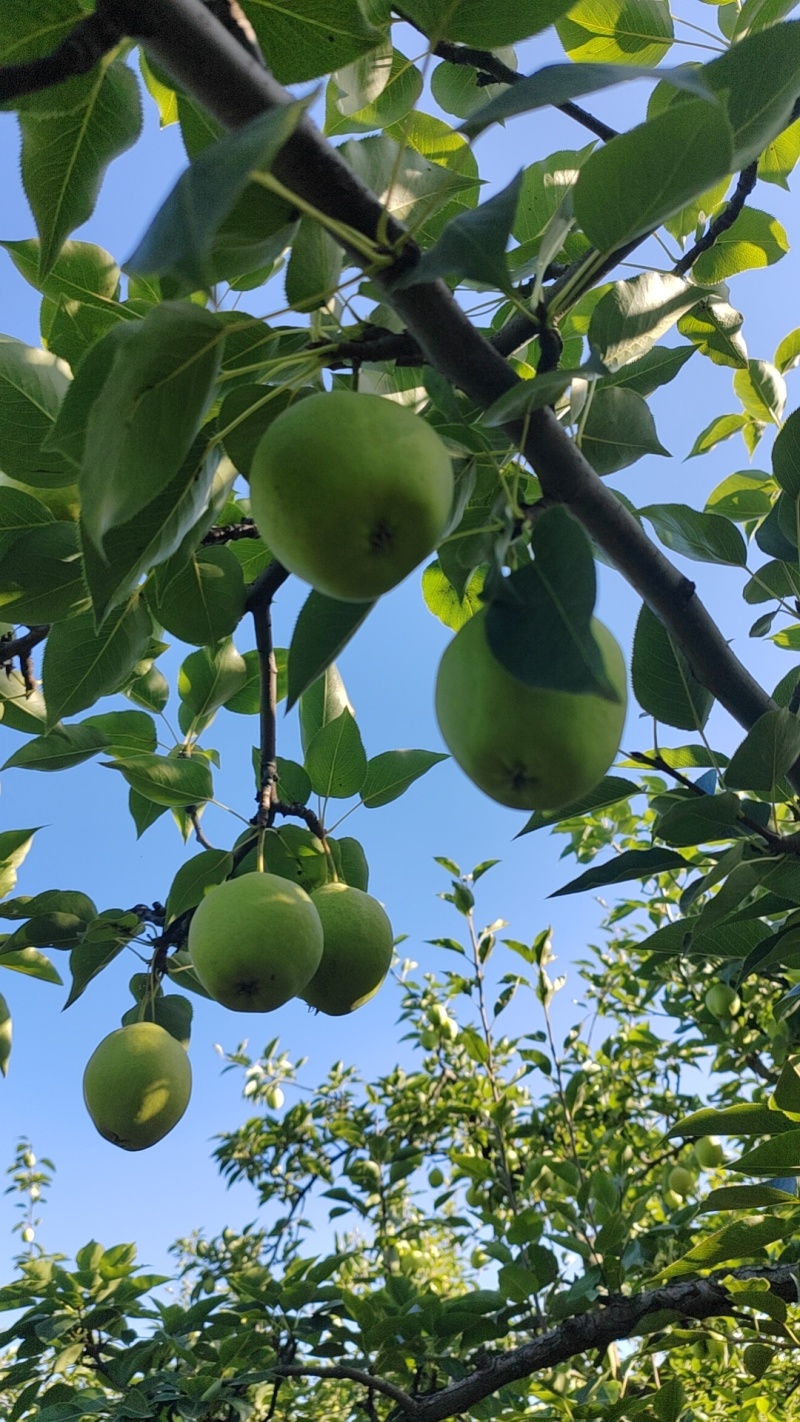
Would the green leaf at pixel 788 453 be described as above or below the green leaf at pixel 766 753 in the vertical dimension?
above

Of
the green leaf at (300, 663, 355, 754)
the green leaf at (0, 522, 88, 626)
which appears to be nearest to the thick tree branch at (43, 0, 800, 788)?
the green leaf at (0, 522, 88, 626)

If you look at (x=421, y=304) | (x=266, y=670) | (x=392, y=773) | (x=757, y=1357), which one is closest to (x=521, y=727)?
(x=421, y=304)

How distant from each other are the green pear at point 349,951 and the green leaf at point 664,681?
65cm

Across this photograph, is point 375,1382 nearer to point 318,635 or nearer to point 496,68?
point 318,635

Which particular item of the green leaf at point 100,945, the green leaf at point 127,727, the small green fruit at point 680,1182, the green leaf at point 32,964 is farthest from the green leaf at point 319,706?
the small green fruit at point 680,1182

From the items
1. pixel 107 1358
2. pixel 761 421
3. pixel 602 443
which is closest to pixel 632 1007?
pixel 107 1358

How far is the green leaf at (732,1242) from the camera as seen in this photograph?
5.26 ft

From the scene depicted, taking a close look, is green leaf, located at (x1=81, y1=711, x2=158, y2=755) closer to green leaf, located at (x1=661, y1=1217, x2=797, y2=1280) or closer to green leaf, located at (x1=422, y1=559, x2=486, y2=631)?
green leaf, located at (x1=422, y1=559, x2=486, y2=631)

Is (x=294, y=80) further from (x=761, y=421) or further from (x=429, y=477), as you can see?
(x=761, y=421)

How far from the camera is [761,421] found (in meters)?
2.67

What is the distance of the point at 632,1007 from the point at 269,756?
155 inches

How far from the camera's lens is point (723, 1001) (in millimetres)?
3502

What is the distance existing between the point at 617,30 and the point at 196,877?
2.04m

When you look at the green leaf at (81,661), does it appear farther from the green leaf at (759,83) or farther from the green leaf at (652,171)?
the green leaf at (759,83)
